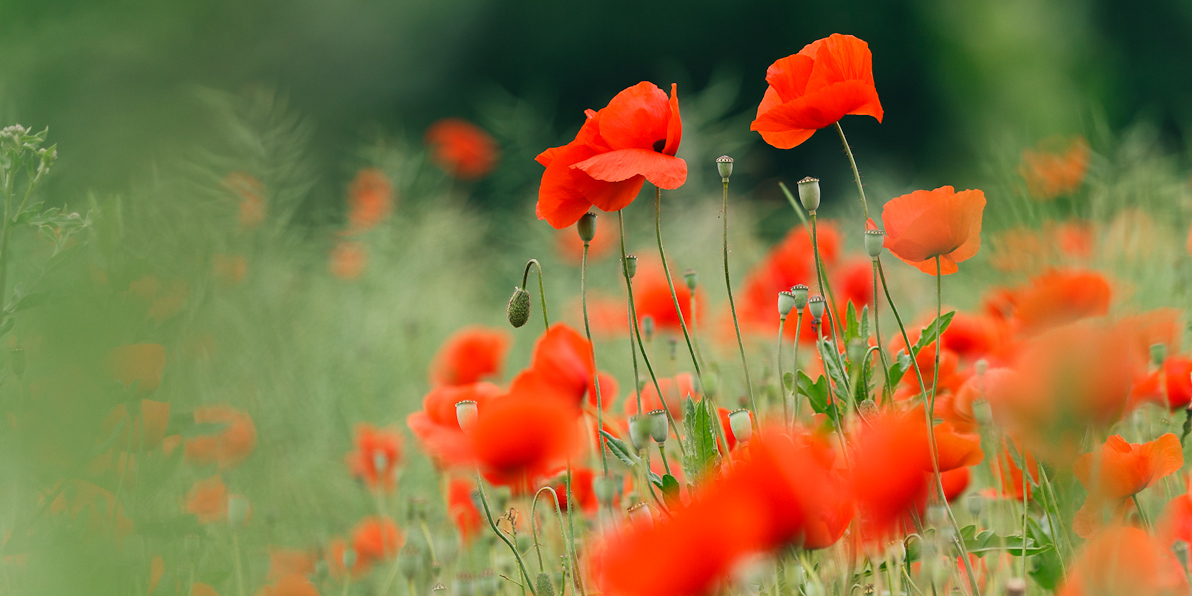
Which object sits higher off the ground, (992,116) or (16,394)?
(992,116)

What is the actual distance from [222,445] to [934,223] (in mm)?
685

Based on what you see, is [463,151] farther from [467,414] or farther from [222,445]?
[467,414]

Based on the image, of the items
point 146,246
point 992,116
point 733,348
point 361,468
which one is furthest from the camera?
point 992,116

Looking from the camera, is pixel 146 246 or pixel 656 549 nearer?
pixel 656 549

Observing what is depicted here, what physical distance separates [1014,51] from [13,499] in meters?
5.21

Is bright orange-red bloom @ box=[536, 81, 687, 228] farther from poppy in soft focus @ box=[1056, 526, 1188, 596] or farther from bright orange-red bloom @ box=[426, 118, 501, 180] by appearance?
bright orange-red bloom @ box=[426, 118, 501, 180]

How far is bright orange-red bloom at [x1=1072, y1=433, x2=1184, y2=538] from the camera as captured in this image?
17.8 inches

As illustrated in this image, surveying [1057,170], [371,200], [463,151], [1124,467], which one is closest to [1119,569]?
[1124,467]

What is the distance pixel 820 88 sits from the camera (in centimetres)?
52

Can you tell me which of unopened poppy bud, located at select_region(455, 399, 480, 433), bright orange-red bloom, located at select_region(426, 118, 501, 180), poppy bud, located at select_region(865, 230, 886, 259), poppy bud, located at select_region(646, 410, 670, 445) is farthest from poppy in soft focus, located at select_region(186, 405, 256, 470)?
bright orange-red bloom, located at select_region(426, 118, 501, 180)

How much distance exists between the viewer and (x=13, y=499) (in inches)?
19.2

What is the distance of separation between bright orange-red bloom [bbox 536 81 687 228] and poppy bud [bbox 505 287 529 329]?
0.05 m

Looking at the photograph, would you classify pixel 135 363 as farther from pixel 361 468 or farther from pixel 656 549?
pixel 361 468

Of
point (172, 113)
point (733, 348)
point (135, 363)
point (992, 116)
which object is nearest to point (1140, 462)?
point (135, 363)
